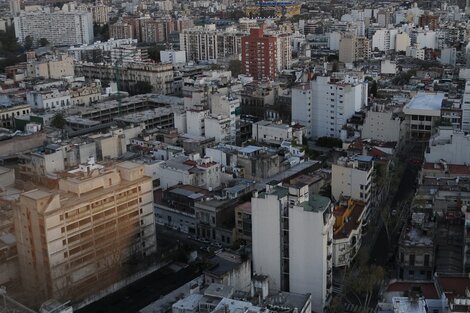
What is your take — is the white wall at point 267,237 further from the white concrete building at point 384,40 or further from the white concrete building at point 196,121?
the white concrete building at point 384,40

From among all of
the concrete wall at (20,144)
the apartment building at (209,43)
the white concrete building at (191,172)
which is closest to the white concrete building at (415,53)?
the apartment building at (209,43)

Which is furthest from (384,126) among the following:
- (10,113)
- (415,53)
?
(415,53)

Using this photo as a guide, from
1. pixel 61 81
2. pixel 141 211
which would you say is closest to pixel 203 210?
pixel 141 211

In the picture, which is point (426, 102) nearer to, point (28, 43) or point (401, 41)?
point (401, 41)

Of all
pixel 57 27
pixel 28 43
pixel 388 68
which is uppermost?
pixel 57 27

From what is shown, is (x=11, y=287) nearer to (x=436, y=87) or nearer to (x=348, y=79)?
(x=348, y=79)

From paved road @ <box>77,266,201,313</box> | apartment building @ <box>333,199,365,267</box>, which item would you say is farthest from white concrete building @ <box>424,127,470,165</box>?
paved road @ <box>77,266,201,313</box>
